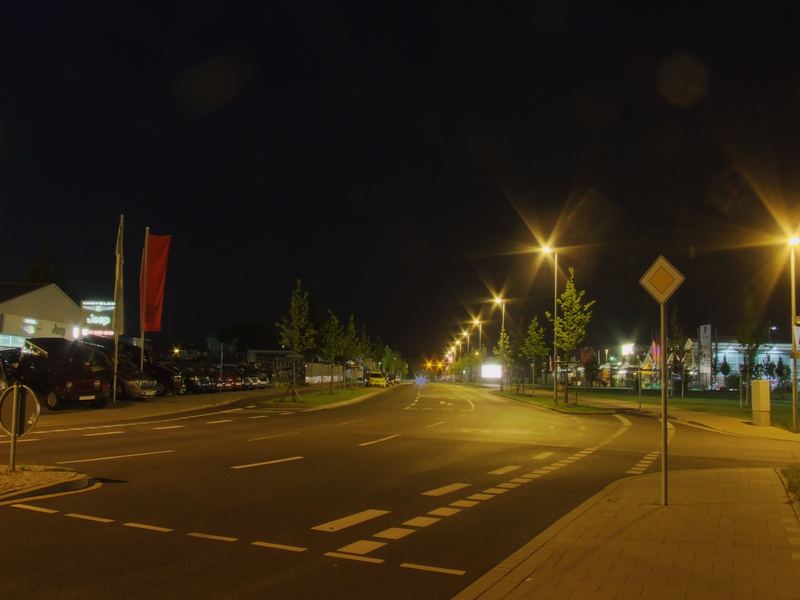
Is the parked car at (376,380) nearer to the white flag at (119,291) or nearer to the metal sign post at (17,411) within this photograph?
the white flag at (119,291)

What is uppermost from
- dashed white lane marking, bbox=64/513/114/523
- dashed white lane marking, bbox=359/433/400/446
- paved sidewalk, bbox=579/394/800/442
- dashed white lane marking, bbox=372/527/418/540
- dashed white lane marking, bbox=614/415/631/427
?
dashed white lane marking, bbox=64/513/114/523

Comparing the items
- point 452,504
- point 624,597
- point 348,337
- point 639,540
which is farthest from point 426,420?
point 348,337

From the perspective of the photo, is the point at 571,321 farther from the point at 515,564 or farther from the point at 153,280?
the point at 515,564

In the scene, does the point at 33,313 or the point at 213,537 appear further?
the point at 33,313

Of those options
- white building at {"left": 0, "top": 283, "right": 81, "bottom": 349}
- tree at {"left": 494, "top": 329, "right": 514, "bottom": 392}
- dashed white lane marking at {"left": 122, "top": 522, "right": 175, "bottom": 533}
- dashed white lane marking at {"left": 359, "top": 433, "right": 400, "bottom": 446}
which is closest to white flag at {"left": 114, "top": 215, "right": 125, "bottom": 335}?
white building at {"left": 0, "top": 283, "right": 81, "bottom": 349}

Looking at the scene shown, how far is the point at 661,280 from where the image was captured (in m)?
9.88

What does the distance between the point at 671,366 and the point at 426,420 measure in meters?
33.3

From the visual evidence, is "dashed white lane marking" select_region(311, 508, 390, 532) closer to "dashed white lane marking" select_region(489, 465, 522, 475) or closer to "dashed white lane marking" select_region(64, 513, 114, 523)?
"dashed white lane marking" select_region(64, 513, 114, 523)

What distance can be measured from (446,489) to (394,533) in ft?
10.5

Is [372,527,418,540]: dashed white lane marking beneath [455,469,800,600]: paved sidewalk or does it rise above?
beneath

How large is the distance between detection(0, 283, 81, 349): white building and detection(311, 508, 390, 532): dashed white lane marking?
36.1 m

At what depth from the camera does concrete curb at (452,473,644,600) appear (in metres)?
6.05

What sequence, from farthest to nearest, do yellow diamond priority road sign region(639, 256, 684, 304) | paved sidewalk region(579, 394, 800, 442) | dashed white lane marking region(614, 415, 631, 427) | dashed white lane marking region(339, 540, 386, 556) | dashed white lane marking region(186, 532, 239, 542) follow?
dashed white lane marking region(614, 415, 631, 427)
paved sidewalk region(579, 394, 800, 442)
yellow diamond priority road sign region(639, 256, 684, 304)
dashed white lane marking region(186, 532, 239, 542)
dashed white lane marking region(339, 540, 386, 556)

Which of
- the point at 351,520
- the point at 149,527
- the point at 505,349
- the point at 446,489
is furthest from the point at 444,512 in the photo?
the point at 505,349
